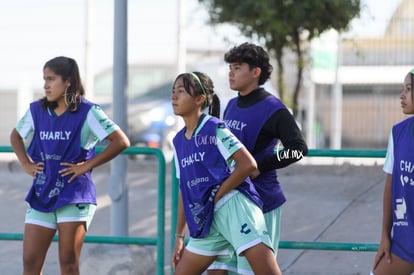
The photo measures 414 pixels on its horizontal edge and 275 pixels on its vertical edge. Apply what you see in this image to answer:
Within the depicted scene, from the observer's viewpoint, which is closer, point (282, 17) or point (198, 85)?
point (198, 85)

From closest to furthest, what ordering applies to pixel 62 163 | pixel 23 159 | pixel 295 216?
pixel 62 163 < pixel 23 159 < pixel 295 216

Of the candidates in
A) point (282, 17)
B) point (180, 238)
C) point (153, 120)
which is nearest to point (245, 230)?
point (180, 238)

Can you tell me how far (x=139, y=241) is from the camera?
272 inches

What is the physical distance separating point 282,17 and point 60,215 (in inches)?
280

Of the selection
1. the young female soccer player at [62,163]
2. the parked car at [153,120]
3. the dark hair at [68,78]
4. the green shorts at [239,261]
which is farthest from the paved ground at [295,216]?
the parked car at [153,120]

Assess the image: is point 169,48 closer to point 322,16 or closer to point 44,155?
point 322,16

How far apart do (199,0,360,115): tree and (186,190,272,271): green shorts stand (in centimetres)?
704

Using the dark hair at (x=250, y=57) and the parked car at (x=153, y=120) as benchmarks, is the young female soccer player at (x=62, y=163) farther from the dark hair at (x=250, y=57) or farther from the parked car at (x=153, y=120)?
the parked car at (x=153, y=120)

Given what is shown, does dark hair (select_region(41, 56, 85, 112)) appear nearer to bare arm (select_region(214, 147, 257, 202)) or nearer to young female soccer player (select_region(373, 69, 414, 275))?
bare arm (select_region(214, 147, 257, 202))

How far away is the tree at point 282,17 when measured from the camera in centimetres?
1201

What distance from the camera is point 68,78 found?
575 cm

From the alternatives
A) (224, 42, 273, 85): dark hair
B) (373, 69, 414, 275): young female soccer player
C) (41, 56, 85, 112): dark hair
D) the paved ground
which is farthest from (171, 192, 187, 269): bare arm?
the paved ground

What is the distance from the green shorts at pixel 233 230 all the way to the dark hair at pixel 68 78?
1.23 m

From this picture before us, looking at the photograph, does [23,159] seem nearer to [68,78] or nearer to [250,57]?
[68,78]
